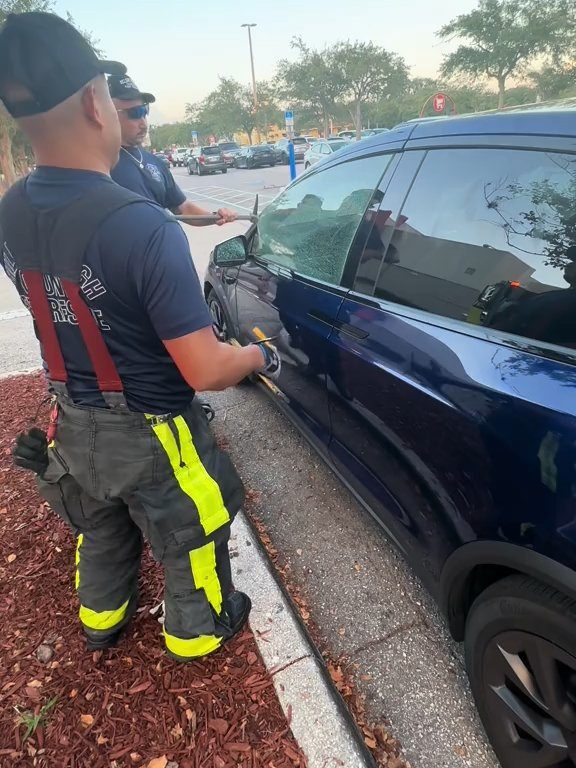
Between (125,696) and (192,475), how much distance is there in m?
0.81

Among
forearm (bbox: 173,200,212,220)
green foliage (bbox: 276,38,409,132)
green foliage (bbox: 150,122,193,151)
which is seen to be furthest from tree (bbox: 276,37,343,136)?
forearm (bbox: 173,200,212,220)

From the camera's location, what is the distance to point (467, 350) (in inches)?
56.9

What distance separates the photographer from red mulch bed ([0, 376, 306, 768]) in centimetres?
160

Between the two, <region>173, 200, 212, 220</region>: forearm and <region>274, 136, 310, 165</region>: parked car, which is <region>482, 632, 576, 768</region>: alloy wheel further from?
<region>274, 136, 310, 165</region>: parked car

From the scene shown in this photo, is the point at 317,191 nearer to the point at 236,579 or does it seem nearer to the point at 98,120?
the point at 98,120

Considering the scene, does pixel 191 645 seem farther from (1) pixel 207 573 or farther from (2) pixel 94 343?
(2) pixel 94 343

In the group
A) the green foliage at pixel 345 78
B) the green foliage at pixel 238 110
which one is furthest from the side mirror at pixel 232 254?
the green foliage at pixel 238 110

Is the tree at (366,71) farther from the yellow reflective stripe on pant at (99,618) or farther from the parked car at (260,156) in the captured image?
the yellow reflective stripe on pant at (99,618)

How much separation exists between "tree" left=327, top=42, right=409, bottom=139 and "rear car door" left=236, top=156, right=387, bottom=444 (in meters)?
49.1

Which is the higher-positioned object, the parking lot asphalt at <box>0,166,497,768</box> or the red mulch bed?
the red mulch bed

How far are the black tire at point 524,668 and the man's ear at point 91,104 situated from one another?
156 centimetres

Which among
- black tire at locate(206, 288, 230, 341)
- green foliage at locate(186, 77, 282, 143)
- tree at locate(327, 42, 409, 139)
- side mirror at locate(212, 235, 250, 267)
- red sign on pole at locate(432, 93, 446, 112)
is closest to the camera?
side mirror at locate(212, 235, 250, 267)

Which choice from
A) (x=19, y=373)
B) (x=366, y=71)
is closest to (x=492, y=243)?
(x=19, y=373)

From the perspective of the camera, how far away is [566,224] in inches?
52.4
